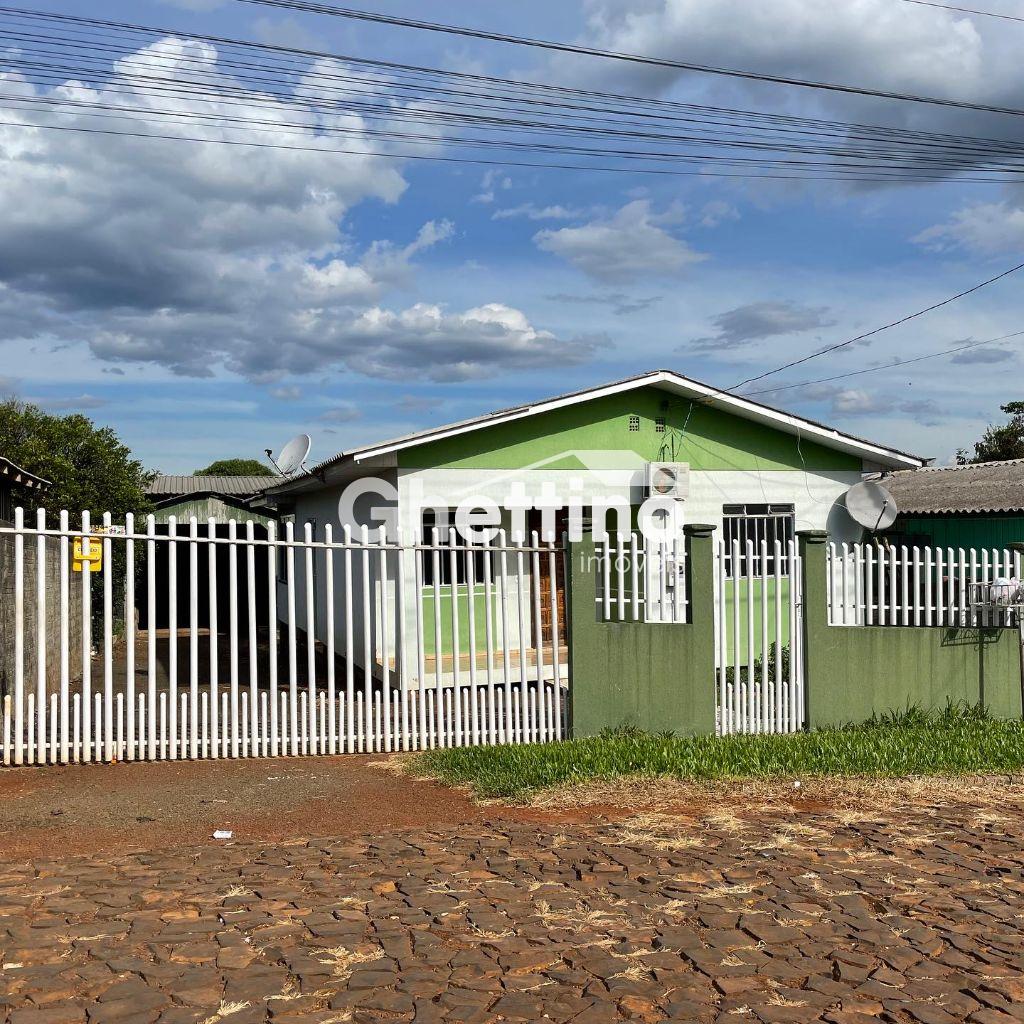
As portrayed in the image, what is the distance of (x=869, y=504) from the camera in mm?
15273

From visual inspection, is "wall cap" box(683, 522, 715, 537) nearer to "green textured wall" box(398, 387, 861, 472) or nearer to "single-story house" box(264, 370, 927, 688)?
"single-story house" box(264, 370, 927, 688)

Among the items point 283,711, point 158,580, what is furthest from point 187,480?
point 283,711

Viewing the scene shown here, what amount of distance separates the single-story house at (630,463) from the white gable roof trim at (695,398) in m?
0.02

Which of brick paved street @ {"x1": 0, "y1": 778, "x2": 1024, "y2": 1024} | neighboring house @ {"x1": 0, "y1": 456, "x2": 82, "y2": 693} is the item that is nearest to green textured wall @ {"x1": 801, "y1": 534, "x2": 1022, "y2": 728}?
brick paved street @ {"x1": 0, "y1": 778, "x2": 1024, "y2": 1024}

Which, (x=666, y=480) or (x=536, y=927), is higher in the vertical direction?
(x=666, y=480)

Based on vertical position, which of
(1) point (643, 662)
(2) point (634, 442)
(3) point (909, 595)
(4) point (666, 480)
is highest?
(2) point (634, 442)

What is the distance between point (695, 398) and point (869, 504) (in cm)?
302

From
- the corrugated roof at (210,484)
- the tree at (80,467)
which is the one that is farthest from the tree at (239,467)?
the tree at (80,467)

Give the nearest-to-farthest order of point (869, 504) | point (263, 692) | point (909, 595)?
point (263, 692) < point (909, 595) < point (869, 504)

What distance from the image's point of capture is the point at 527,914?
5059mm

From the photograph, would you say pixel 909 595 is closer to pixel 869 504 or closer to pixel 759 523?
pixel 869 504

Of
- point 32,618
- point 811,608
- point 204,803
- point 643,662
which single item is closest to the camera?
point 204,803

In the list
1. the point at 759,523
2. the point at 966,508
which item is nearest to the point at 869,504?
the point at 759,523

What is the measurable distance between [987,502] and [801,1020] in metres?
16.3
